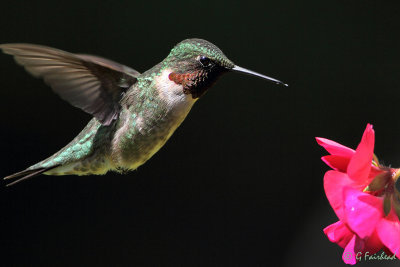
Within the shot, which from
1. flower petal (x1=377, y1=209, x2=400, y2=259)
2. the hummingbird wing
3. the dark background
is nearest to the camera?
flower petal (x1=377, y1=209, x2=400, y2=259)

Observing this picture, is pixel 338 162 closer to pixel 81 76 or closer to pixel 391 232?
pixel 391 232

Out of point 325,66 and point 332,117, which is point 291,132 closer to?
point 332,117

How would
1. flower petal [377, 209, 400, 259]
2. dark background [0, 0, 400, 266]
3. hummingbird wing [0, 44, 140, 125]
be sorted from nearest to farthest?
flower petal [377, 209, 400, 259], hummingbird wing [0, 44, 140, 125], dark background [0, 0, 400, 266]

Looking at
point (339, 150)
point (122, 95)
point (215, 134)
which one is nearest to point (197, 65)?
point (122, 95)

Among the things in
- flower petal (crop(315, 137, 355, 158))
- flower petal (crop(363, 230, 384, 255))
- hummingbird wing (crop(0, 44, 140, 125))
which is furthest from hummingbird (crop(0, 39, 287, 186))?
flower petal (crop(363, 230, 384, 255))

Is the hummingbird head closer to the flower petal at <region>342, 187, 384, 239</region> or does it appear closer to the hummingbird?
the hummingbird

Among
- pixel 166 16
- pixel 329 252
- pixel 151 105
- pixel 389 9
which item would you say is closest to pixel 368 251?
pixel 151 105
